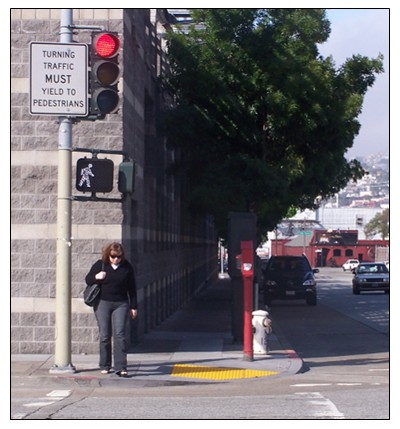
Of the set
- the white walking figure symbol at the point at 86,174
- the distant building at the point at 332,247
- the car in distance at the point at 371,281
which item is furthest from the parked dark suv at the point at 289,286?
the distant building at the point at 332,247

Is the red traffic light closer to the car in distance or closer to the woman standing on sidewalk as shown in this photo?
the woman standing on sidewalk

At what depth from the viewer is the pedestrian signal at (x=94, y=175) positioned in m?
12.3

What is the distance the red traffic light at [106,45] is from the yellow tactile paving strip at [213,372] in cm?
440

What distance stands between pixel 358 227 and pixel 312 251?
67.6m

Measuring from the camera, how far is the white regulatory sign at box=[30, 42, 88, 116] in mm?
12102

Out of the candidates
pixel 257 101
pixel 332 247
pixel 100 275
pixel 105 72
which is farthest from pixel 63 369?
A: pixel 332 247

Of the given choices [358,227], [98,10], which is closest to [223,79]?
[98,10]

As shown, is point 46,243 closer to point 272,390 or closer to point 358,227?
point 272,390

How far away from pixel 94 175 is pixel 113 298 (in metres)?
1.67

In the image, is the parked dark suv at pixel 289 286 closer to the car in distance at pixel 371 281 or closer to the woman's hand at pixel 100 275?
the car in distance at pixel 371 281

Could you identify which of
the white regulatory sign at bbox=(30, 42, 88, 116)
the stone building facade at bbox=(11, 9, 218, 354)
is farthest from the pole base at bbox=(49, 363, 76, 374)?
the white regulatory sign at bbox=(30, 42, 88, 116)

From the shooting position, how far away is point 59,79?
12.1 metres

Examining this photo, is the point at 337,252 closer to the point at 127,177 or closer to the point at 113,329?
the point at 113,329

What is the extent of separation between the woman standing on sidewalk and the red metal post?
249 centimetres
